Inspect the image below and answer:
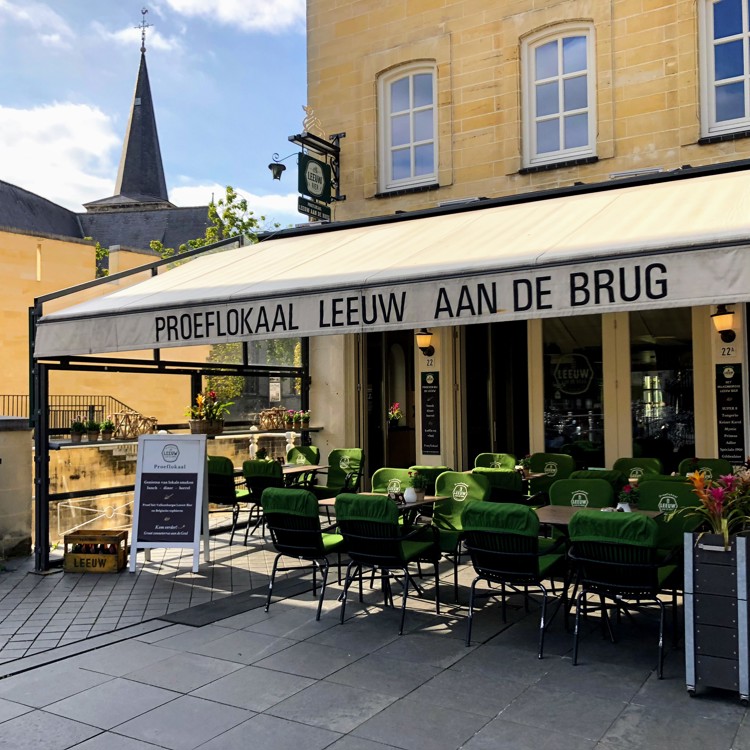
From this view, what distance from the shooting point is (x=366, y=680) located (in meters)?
4.80

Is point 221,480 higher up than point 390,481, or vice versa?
point 390,481

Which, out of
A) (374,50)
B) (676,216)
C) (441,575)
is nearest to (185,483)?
(441,575)

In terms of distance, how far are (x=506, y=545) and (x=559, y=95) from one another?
740 cm

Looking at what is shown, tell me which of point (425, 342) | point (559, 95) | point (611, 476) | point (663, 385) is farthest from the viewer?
point (425, 342)

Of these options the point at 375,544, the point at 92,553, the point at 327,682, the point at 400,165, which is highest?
the point at 400,165

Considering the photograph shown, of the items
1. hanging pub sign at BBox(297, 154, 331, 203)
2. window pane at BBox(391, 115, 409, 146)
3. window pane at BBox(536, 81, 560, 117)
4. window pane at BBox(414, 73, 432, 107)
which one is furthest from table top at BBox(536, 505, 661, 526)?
window pane at BBox(414, 73, 432, 107)

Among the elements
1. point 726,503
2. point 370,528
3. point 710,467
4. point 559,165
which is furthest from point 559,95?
point 726,503

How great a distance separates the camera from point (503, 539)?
535cm

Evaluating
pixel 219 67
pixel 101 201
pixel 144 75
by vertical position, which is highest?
pixel 144 75

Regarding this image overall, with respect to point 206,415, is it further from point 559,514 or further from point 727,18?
point 727,18

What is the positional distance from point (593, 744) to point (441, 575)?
Result: 3.70 metres

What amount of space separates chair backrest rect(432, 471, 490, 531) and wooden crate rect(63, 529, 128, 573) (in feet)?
10.6

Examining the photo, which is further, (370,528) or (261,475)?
(261,475)

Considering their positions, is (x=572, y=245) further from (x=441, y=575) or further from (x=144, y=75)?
(x=144, y=75)
